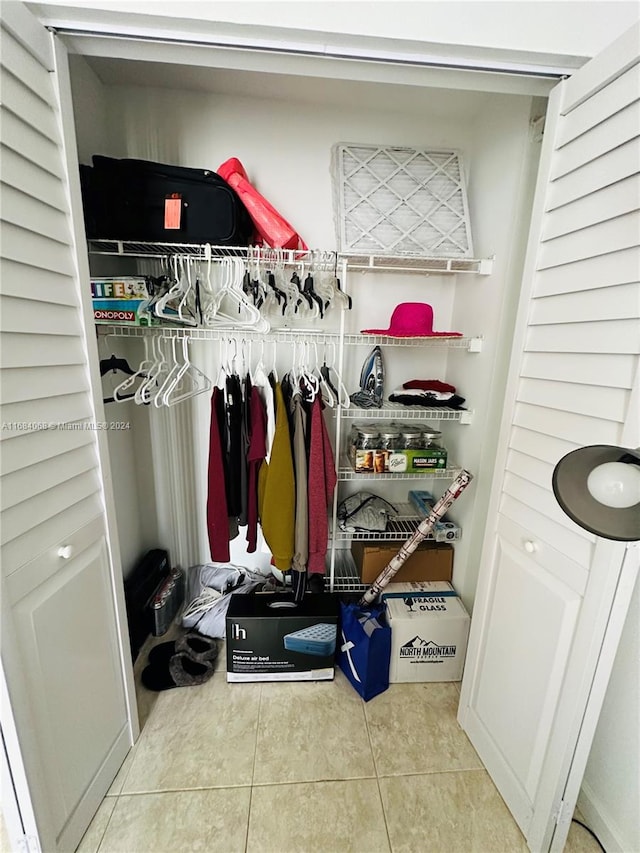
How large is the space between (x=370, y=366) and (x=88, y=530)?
1338mm

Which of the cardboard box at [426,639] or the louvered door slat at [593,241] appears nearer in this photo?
the louvered door slat at [593,241]

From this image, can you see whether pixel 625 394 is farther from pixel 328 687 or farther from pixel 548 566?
pixel 328 687

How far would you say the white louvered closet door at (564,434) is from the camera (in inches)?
32.3

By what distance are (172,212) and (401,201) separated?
98cm

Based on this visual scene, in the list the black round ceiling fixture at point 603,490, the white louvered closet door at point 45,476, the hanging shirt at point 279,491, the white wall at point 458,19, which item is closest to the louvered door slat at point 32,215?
the white louvered closet door at point 45,476

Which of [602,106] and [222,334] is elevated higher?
[602,106]

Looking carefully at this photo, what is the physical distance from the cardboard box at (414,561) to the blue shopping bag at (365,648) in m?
0.21

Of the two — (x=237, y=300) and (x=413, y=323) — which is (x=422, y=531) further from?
(x=237, y=300)

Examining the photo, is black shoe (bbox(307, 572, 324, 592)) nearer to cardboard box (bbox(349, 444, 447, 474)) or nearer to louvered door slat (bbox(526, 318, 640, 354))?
cardboard box (bbox(349, 444, 447, 474))

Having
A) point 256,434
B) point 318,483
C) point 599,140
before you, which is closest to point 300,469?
point 318,483

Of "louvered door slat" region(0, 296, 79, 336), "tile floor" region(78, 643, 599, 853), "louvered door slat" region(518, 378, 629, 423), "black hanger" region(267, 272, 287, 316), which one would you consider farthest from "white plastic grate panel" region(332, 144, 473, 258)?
"tile floor" region(78, 643, 599, 853)

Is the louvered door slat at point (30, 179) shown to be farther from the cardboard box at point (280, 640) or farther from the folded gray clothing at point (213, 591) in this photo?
the folded gray clothing at point (213, 591)

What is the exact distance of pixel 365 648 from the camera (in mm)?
1510

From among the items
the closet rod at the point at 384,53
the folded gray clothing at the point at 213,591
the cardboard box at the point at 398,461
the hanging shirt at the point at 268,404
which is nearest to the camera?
the closet rod at the point at 384,53
